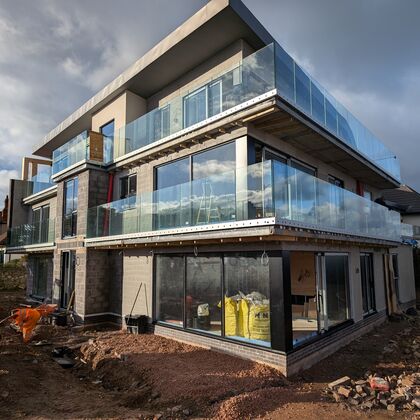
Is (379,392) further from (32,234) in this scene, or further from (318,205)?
(32,234)

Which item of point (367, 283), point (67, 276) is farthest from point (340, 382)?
point (67, 276)

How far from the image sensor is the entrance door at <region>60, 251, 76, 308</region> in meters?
14.9

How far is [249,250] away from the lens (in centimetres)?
902

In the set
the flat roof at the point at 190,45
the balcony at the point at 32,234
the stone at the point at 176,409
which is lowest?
the stone at the point at 176,409

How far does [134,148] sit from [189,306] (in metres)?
6.60

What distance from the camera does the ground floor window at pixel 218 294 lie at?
892 cm

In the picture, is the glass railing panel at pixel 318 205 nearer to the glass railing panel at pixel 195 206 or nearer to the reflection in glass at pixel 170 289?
the glass railing panel at pixel 195 206

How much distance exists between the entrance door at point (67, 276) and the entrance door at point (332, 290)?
10.2 metres

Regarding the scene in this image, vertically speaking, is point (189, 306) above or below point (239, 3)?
below

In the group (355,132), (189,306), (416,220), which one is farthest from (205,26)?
(416,220)

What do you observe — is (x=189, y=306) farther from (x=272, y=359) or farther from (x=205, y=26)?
(x=205, y=26)

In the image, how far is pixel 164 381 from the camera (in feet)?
24.4

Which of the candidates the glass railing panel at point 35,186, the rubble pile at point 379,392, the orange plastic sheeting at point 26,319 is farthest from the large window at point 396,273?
the glass railing panel at point 35,186

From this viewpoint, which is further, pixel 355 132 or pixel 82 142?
pixel 82 142
